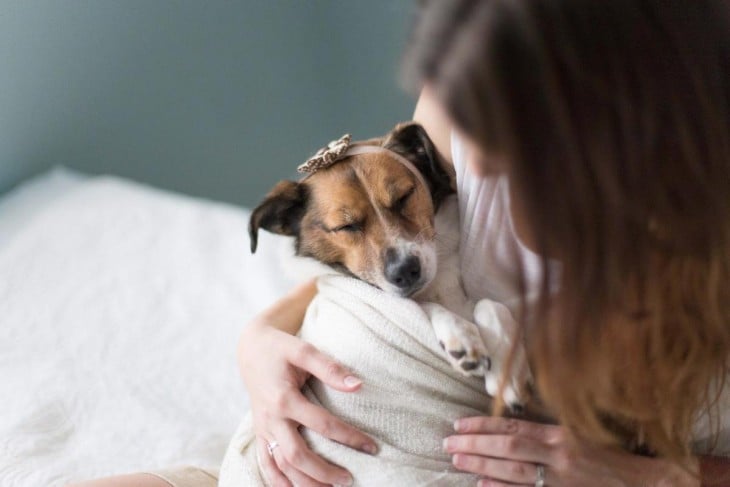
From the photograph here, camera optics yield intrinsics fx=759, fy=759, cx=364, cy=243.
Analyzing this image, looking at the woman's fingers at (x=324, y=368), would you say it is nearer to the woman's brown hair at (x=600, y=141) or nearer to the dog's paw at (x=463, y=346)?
the dog's paw at (x=463, y=346)

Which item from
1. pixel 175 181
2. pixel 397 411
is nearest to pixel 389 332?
pixel 397 411

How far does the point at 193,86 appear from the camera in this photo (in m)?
2.57

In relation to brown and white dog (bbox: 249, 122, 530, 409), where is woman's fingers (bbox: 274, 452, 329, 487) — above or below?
below

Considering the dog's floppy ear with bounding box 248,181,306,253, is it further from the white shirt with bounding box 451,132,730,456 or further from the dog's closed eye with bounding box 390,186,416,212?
the white shirt with bounding box 451,132,730,456

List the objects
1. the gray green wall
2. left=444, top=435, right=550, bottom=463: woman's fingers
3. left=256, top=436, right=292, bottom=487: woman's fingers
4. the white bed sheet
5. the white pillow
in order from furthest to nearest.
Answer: the gray green wall
the white pillow
the white bed sheet
left=256, top=436, right=292, bottom=487: woman's fingers
left=444, top=435, right=550, bottom=463: woman's fingers

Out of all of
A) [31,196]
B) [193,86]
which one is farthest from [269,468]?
[193,86]

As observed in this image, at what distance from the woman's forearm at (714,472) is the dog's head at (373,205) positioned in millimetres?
447

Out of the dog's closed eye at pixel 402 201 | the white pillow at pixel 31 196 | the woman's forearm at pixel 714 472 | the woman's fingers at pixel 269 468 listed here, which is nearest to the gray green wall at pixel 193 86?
the white pillow at pixel 31 196

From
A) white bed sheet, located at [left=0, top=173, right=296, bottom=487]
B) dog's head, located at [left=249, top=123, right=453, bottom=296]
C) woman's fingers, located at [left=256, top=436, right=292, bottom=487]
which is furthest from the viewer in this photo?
white bed sheet, located at [left=0, top=173, right=296, bottom=487]

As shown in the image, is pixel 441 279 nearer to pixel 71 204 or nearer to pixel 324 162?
pixel 324 162

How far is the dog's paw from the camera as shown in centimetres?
96

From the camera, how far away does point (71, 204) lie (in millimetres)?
1996

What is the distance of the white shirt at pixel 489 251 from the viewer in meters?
0.95

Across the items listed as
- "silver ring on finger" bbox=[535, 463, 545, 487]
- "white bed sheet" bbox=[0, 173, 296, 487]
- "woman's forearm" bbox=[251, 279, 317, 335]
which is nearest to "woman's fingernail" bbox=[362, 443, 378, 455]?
"silver ring on finger" bbox=[535, 463, 545, 487]
